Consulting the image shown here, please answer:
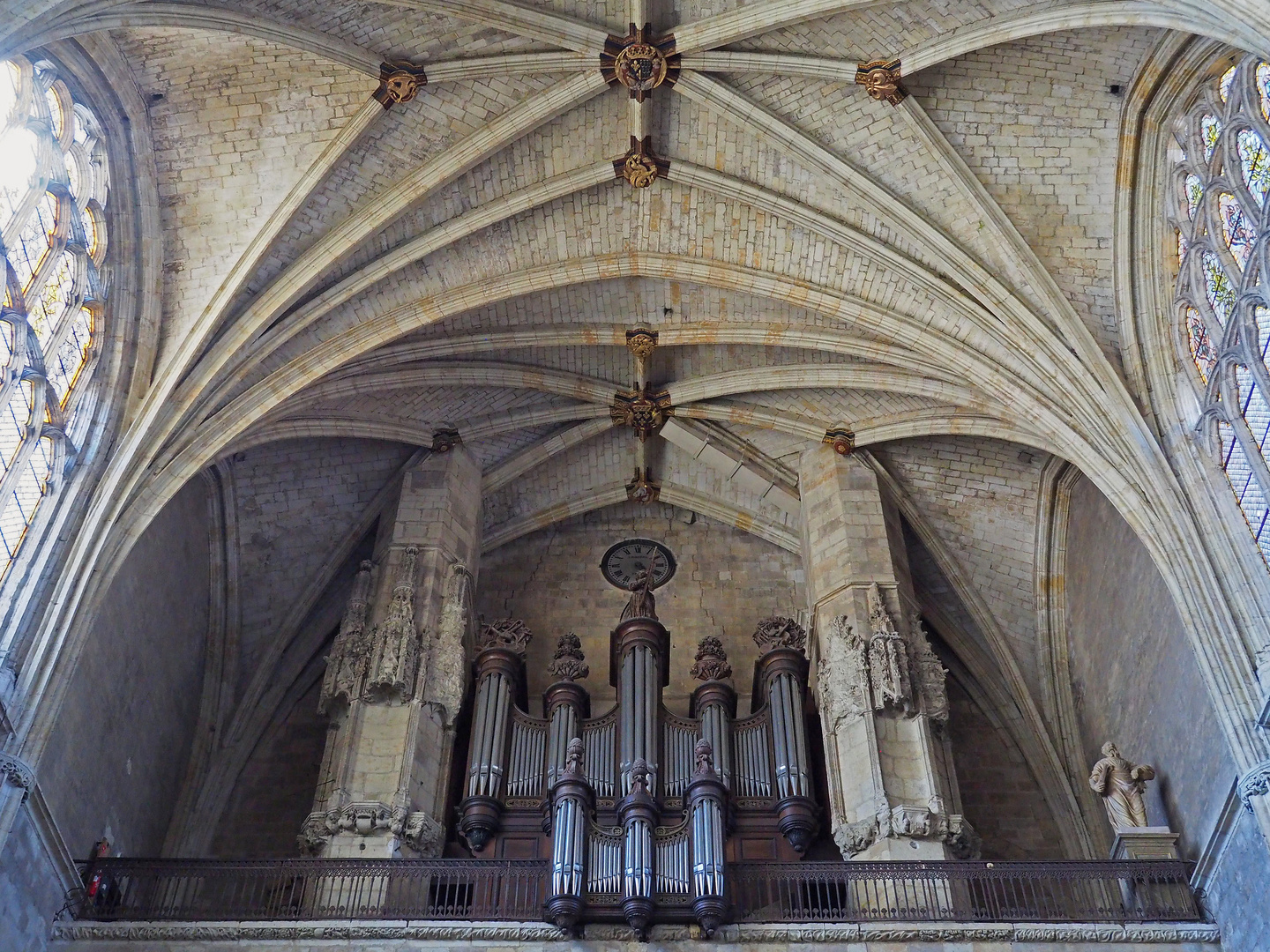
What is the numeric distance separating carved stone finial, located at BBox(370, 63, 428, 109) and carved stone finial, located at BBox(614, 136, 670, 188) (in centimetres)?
283

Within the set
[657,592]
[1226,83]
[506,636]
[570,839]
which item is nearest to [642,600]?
[506,636]

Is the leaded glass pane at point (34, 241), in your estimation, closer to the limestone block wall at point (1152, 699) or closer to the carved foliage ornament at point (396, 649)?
the carved foliage ornament at point (396, 649)

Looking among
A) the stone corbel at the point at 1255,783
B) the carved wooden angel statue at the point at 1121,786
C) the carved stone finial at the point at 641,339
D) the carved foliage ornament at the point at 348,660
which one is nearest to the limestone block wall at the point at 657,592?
the carved foliage ornament at the point at 348,660

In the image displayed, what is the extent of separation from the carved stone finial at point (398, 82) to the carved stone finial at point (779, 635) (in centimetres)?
844

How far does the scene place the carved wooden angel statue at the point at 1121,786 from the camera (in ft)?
54.2

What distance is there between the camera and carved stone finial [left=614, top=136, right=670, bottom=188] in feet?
63.5

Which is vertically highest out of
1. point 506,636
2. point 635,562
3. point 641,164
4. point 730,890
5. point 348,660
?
point 641,164

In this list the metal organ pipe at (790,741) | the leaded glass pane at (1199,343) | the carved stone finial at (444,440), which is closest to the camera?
the leaded glass pane at (1199,343)

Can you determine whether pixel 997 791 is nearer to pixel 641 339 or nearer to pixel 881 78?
pixel 641 339

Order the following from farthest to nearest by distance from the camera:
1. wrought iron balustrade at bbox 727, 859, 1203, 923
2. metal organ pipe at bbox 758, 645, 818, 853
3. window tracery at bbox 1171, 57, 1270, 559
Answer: metal organ pipe at bbox 758, 645, 818, 853
window tracery at bbox 1171, 57, 1270, 559
wrought iron balustrade at bbox 727, 859, 1203, 923

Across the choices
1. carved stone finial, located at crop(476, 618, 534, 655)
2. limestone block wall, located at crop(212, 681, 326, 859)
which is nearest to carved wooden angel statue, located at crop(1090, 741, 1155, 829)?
carved stone finial, located at crop(476, 618, 534, 655)

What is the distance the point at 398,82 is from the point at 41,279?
15.7 ft

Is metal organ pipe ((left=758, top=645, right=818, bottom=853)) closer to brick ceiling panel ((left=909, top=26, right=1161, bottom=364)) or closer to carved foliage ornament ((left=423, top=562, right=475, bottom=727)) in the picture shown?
carved foliage ornament ((left=423, top=562, right=475, bottom=727))

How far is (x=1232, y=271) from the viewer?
52.1ft
